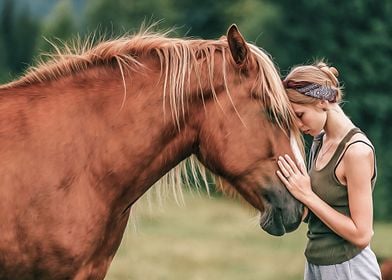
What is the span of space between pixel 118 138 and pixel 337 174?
3.45 feet

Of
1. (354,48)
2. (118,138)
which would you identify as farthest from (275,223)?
(354,48)

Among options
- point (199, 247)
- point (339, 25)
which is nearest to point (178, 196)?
point (199, 247)

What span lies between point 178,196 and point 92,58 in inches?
33.2

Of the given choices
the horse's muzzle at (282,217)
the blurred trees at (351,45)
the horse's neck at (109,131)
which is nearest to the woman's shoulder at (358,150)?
the horse's muzzle at (282,217)

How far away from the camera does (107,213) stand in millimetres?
4258

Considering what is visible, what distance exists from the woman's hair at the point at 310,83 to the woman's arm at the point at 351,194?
292 millimetres

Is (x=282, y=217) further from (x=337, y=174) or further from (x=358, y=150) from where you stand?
(x=358, y=150)

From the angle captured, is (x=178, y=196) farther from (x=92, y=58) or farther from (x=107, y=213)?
(x=92, y=58)

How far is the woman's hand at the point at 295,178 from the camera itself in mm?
4207

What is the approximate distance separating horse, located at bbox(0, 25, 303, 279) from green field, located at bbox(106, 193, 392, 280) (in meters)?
2.91

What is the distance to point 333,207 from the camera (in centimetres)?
423

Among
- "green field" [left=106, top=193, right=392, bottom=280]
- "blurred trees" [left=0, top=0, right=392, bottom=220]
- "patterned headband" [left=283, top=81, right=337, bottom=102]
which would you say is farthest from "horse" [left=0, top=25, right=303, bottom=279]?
"blurred trees" [left=0, top=0, right=392, bottom=220]

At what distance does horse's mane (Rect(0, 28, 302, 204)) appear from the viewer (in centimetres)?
429

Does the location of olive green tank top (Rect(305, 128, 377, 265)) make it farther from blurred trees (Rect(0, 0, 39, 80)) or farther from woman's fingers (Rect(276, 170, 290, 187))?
blurred trees (Rect(0, 0, 39, 80))
